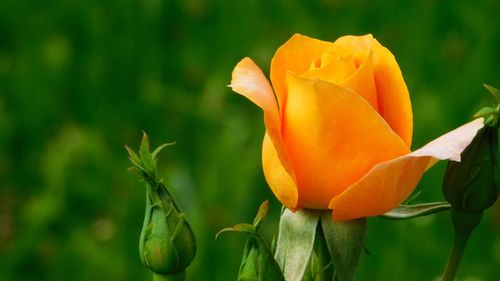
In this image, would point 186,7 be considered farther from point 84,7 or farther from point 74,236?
point 74,236

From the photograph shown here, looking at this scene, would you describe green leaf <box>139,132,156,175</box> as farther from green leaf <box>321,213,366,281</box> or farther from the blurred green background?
the blurred green background

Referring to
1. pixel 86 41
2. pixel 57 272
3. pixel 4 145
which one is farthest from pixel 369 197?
pixel 86 41

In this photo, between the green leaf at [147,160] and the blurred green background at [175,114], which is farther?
the blurred green background at [175,114]

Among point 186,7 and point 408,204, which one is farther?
point 186,7

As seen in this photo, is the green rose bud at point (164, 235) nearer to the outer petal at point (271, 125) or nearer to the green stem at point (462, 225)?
the outer petal at point (271, 125)

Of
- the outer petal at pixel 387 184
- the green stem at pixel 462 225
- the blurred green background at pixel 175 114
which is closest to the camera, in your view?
the outer petal at pixel 387 184

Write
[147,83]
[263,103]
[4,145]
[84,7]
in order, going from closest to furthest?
[263,103], [4,145], [147,83], [84,7]

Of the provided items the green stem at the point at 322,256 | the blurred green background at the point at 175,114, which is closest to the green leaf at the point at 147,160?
the green stem at the point at 322,256

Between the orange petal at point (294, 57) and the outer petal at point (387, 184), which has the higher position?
the orange petal at point (294, 57)

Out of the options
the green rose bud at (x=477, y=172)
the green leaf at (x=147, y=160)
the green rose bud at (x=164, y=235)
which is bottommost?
the green rose bud at (x=164, y=235)
